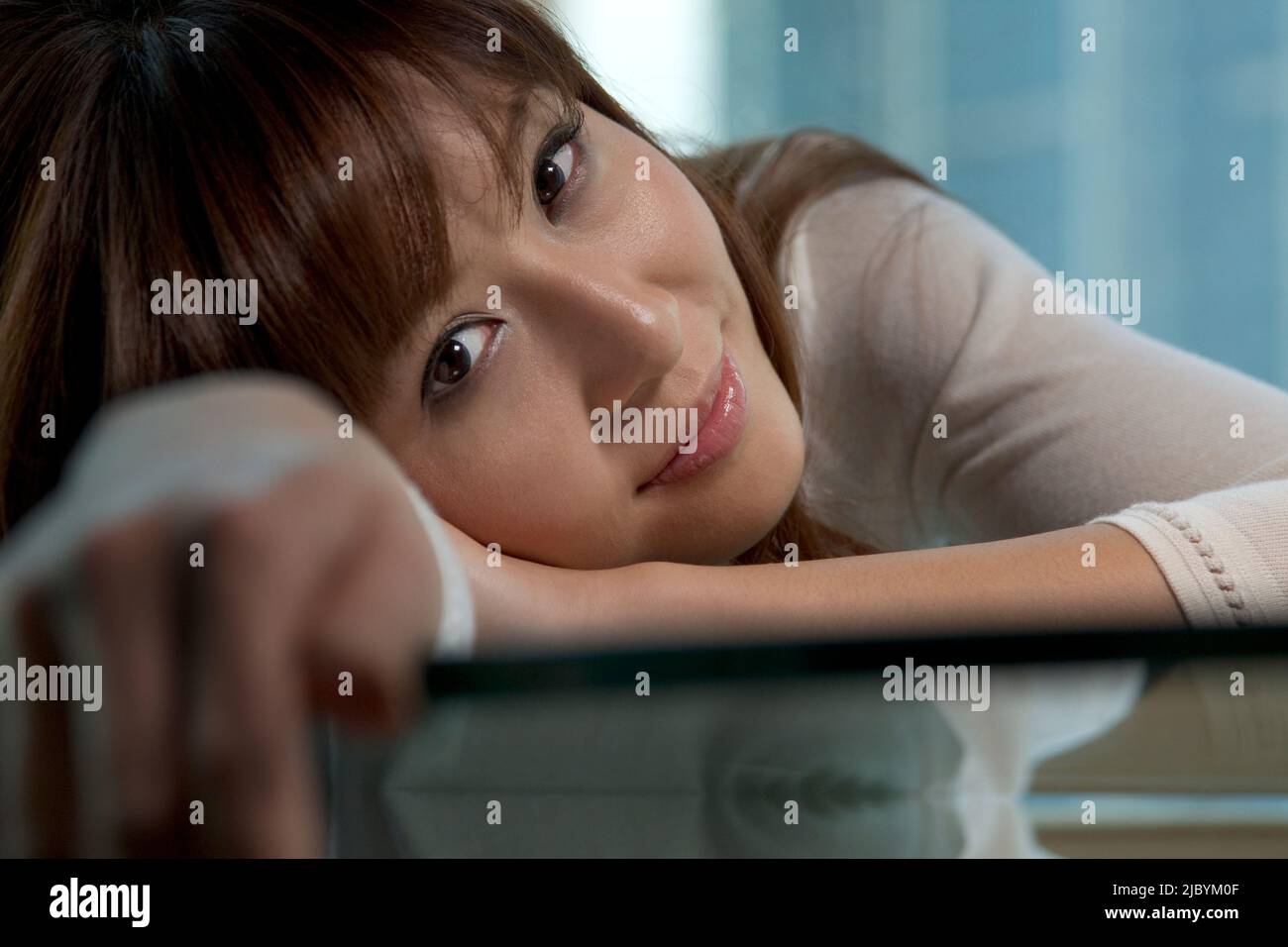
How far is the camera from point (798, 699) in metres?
0.22

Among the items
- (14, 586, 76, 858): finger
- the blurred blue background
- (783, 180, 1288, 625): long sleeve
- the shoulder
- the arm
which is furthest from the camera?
the blurred blue background

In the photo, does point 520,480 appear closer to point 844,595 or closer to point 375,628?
point 844,595

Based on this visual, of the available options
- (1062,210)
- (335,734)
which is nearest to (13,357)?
(335,734)

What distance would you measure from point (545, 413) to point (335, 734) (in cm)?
25

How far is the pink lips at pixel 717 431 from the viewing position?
44cm

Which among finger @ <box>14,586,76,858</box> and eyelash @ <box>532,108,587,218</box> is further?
eyelash @ <box>532,108,587,218</box>

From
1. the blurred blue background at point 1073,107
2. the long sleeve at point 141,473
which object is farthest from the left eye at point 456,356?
the blurred blue background at point 1073,107

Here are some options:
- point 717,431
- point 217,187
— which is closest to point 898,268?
point 717,431

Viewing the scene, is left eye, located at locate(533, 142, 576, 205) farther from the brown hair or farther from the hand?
the hand

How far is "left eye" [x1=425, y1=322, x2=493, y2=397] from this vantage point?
0.40m

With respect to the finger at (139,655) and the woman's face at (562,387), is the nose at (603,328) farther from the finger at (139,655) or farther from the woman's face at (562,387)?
the finger at (139,655)

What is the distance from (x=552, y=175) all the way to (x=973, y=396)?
0.30 meters

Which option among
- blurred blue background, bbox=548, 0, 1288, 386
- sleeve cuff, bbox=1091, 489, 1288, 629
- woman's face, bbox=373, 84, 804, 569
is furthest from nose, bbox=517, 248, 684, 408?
blurred blue background, bbox=548, 0, 1288, 386

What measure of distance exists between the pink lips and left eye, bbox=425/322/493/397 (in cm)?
9
